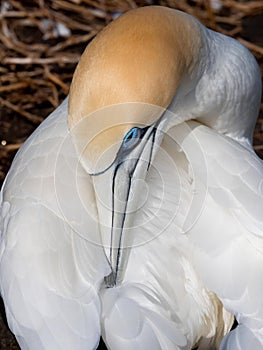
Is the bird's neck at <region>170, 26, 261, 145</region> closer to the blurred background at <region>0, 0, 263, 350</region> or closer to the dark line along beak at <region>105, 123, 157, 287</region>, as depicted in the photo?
the dark line along beak at <region>105, 123, 157, 287</region>

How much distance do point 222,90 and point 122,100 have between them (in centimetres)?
71

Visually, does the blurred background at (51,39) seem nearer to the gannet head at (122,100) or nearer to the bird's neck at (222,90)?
the bird's neck at (222,90)

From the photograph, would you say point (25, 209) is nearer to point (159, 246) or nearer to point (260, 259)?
point (159, 246)

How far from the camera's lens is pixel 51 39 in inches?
196

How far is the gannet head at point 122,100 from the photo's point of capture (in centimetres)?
251

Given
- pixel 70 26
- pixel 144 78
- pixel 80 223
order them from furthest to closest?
pixel 70 26 < pixel 80 223 < pixel 144 78

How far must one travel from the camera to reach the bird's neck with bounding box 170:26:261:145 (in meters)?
2.99

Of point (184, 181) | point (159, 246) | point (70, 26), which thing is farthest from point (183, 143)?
point (70, 26)

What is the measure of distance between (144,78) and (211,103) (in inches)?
23.4

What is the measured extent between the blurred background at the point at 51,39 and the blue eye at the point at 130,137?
180 centimetres

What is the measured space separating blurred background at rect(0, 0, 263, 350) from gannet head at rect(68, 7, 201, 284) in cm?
169

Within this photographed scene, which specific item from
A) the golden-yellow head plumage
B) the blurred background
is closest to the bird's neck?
the golden-yellow head plumage

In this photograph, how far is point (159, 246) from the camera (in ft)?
→ 9.00

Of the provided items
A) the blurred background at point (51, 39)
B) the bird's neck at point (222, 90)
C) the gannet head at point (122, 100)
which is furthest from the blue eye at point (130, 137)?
the blurred background at point (51, 39)
